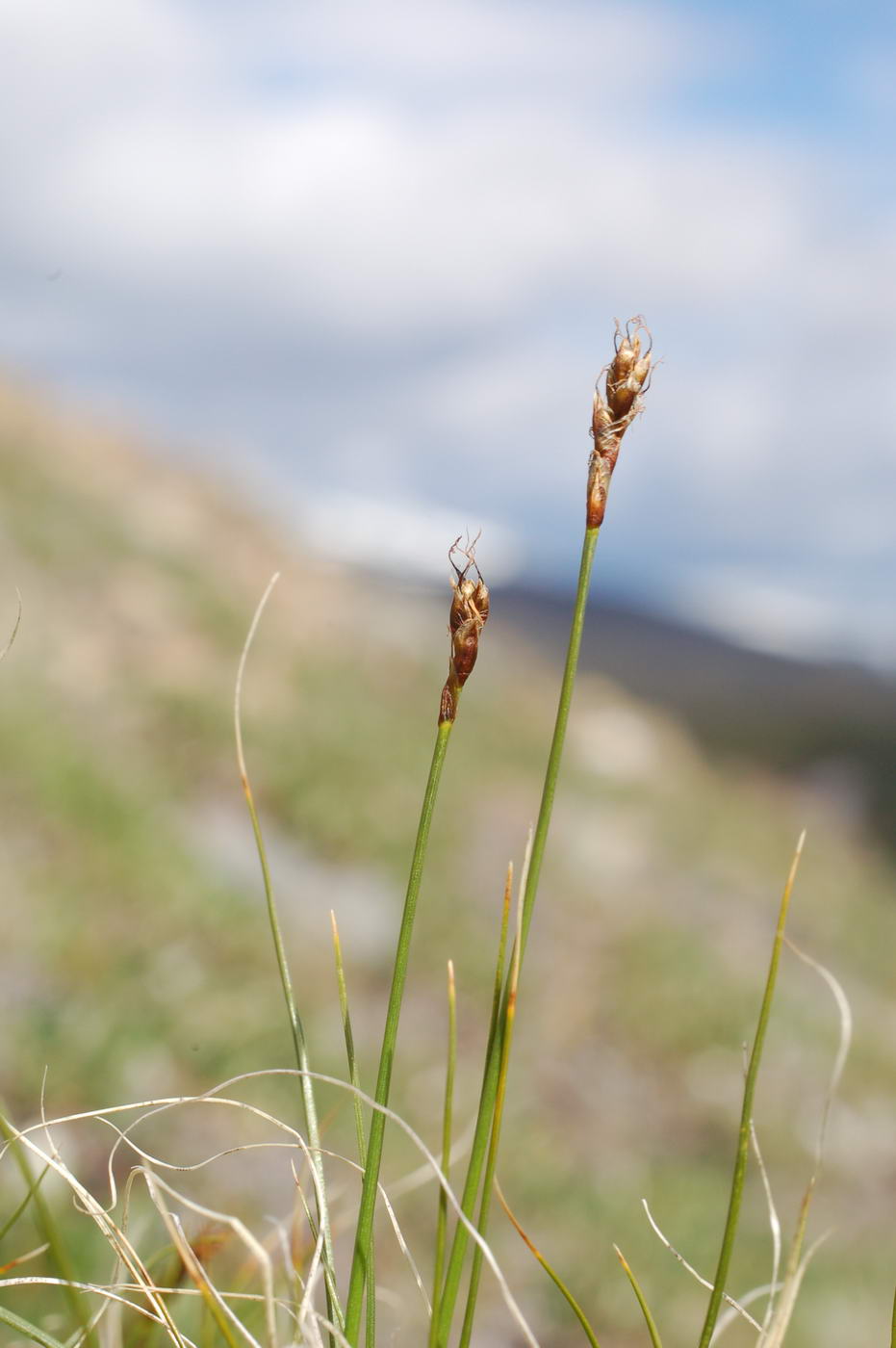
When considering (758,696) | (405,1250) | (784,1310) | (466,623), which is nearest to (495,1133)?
(405,1250)

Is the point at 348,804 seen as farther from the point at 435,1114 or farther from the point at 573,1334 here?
the point at 573,1334

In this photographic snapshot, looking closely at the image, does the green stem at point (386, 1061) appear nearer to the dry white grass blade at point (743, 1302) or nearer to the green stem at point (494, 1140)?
the green stem at point (494, 1140)

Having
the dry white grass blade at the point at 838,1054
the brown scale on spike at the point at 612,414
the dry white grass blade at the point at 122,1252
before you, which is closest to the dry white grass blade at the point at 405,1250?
the dry white grass blade at the point at 122,1252

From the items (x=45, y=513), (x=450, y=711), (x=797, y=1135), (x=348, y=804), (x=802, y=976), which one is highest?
(x=45, y=513)

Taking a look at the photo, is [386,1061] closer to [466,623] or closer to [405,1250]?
[405,1250]

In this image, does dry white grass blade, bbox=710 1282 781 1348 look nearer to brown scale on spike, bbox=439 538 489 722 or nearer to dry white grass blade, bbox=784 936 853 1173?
dry white grass blade, bbox=784 936 853 1173

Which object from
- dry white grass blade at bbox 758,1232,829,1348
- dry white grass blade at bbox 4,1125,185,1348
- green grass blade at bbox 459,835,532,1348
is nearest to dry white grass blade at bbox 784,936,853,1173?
dry white grass blade at bbox 758,1232,829,1348

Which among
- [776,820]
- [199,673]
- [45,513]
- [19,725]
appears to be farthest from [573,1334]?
[776,820]
